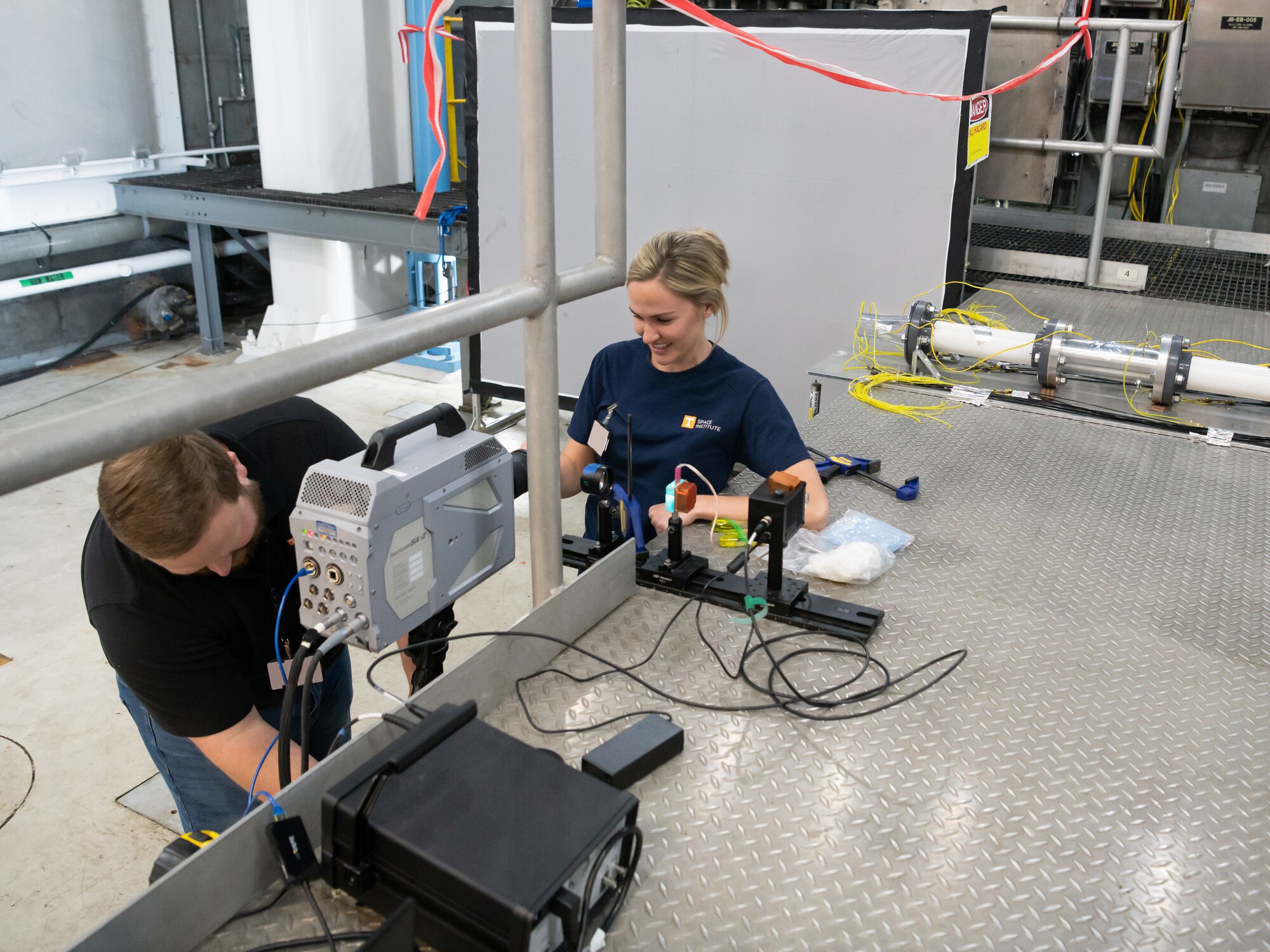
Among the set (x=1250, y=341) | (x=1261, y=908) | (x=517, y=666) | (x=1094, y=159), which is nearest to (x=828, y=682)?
(x=517, y=666)

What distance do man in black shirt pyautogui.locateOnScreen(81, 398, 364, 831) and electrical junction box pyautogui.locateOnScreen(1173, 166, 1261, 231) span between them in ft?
13.4

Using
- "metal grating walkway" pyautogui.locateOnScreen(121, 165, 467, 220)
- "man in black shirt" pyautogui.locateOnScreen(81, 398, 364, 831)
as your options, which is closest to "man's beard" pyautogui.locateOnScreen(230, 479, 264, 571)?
"man in black shirt" pyautogui.locateOnScreen(81, 398, 364, 831)

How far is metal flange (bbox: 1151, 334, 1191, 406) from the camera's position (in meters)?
2.11

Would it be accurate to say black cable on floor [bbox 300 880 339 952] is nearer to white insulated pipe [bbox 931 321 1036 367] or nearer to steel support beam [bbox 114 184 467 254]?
white insulated pipe [bbox 931 321 1036 367]

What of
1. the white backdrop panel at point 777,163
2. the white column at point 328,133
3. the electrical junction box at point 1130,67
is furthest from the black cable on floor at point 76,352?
the electrical junction box at point 1130,67

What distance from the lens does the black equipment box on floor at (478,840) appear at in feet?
2.57

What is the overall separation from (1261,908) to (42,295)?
19.2ft

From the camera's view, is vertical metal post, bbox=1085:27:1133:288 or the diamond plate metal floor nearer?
the diamond plate metal floor

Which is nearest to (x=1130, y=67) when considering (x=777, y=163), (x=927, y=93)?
(x=927, y=93)

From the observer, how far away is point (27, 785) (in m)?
2.45

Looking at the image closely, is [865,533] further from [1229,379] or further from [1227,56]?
[1227,56]

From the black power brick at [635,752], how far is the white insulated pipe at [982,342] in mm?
1560

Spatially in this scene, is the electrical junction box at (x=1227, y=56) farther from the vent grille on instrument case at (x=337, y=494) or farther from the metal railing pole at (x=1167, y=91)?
the vent grille on instrument case at (x=337, y=494)

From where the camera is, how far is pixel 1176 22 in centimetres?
276
